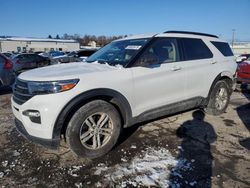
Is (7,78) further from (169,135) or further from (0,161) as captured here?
(169,135)

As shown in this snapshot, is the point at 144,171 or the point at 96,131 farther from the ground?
the point at 96,131

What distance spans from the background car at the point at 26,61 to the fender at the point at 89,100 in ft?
48.5

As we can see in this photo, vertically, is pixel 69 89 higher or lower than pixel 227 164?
higher

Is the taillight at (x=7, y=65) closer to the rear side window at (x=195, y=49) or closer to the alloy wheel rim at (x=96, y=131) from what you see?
the alloy wheel rim at (x=96, y=131)

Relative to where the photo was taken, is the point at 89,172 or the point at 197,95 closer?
the point at 89,172

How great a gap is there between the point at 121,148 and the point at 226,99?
10.6 ft

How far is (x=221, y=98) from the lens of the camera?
568 centimetres

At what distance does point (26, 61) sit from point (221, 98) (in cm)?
1550

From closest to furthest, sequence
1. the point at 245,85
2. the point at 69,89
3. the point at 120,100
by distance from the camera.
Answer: the point at 69,89, the point at 120,100, the point at 245,85

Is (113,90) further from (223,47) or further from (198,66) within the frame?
(223,47)

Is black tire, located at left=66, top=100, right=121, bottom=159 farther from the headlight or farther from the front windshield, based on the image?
the front windshield

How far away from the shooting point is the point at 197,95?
488cm

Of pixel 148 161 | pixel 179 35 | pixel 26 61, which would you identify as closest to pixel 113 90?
pixel 148 161

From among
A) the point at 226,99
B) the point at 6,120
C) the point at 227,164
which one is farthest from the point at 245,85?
the point at 6,120
